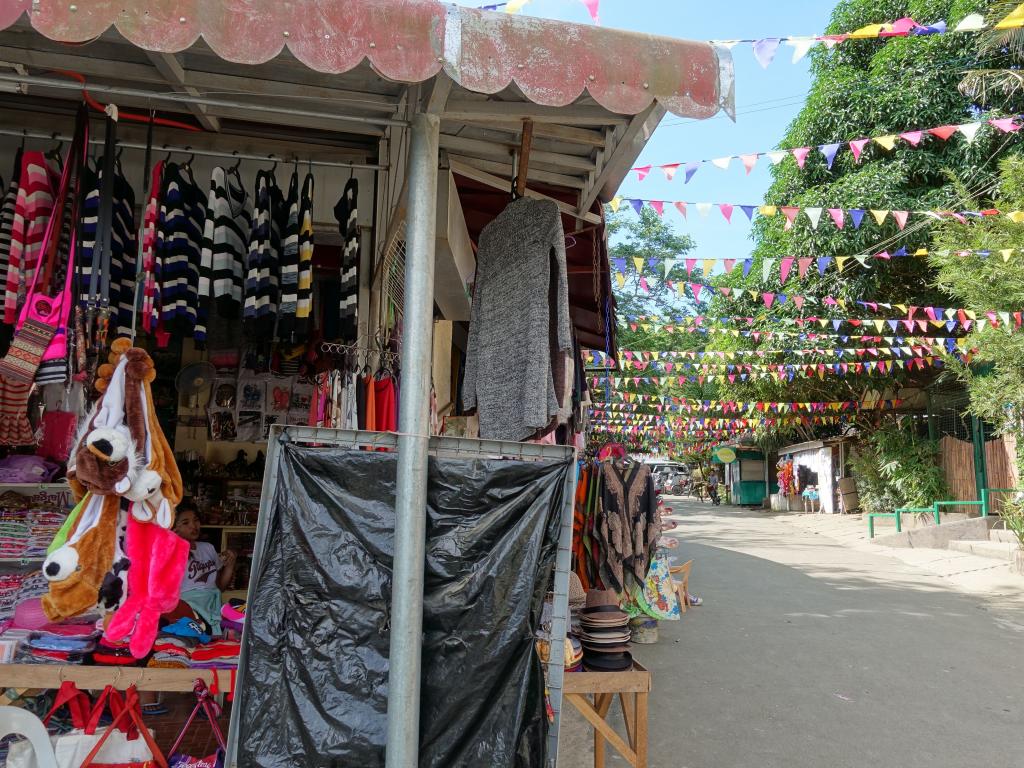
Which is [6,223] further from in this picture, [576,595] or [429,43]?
[576,595]

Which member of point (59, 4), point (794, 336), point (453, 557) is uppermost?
point (794, 336)

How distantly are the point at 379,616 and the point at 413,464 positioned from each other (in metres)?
0.61

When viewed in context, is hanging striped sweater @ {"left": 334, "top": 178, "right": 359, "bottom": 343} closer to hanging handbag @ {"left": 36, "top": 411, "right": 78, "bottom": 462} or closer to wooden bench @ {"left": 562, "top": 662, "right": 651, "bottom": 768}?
hanging handbag @ {"left": 36, "top": 411, "right": 78, "bottom": 462}

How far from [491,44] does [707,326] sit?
13.7m

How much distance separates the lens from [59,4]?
2268 mm

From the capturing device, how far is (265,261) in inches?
151

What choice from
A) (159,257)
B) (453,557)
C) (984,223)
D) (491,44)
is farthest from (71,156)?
(984,223)

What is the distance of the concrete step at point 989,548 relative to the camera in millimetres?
12383

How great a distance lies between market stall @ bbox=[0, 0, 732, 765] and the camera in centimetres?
249

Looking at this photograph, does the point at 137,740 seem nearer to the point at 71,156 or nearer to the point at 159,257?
the point at 159,257

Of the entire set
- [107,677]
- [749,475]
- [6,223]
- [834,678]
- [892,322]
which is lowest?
[834,678]

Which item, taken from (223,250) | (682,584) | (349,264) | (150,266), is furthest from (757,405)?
(150,266)

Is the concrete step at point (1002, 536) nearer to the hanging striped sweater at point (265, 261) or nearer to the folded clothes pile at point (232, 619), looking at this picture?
the folded clothes pile at point (232, 619)

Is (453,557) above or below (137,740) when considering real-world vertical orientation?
above
